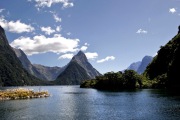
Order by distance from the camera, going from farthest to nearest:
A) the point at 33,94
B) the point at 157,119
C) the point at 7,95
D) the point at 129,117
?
the point at 33,94
the point at 7,95
the point at 129,117
the point at 157,119

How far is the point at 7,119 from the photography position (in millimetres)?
70875

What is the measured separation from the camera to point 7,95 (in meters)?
149

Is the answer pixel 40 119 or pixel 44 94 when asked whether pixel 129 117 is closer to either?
pixel 40 119

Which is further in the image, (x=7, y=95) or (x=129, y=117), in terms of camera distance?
(x=7, y=95)

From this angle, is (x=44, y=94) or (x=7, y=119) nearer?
(x=7, y=119)

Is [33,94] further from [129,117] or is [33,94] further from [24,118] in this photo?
[129,117]

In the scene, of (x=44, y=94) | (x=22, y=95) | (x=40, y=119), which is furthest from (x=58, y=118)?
(x=44, y=94)

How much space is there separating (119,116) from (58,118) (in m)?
15.8

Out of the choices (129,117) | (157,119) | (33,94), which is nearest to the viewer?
(157,119)

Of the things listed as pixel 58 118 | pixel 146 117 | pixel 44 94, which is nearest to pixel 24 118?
pixel 58 118

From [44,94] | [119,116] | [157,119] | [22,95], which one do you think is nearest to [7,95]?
[22,95]

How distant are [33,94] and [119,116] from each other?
94720 mm

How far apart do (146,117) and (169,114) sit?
26.0ft

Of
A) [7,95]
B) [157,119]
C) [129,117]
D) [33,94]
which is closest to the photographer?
[157,119]
